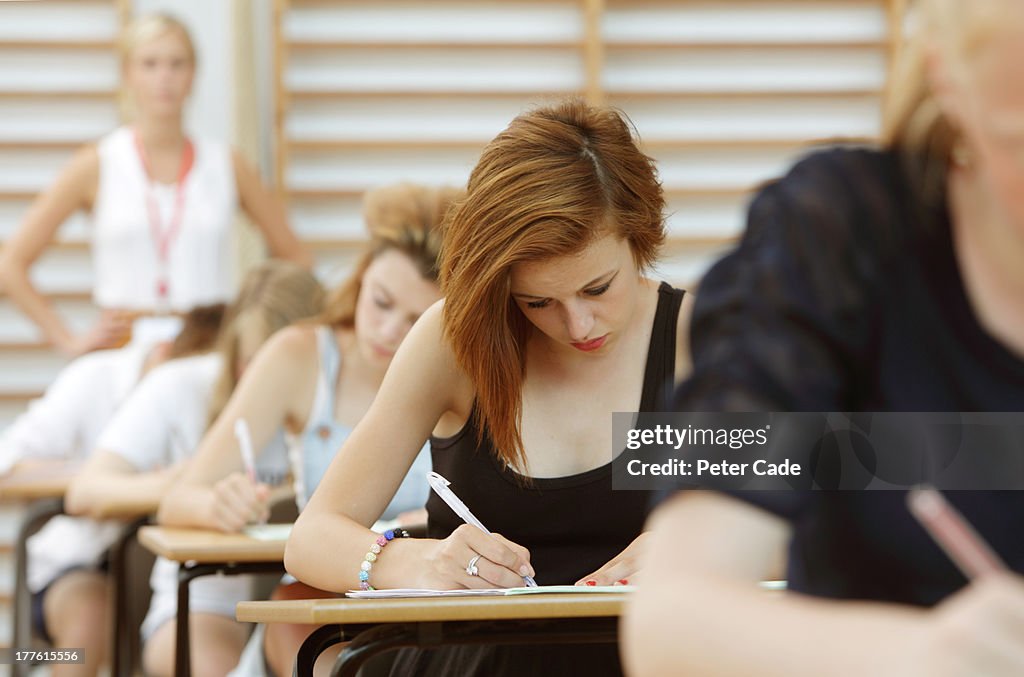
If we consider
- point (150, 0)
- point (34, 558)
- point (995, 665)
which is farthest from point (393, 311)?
point (150, 0)

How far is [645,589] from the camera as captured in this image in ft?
2.39

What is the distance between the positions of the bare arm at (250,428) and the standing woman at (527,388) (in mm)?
697

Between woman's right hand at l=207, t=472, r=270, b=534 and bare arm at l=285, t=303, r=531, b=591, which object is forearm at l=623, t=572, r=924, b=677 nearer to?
bare arm at l=285, t=303, r=531, b=591

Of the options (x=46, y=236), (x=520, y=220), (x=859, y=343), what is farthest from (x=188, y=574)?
(x=46, y=236)

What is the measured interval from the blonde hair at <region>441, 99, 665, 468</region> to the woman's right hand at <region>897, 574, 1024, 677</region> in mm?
1234

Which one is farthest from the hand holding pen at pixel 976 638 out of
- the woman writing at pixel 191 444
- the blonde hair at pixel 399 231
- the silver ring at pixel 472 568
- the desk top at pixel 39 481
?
the desk top at pixel 39 481

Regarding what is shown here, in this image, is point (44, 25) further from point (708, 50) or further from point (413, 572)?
point (413, 572)

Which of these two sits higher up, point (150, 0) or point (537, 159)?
point (150, 0)

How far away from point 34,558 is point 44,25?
2253mm

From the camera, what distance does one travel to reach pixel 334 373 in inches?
117

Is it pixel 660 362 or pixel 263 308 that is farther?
pixel 263 308

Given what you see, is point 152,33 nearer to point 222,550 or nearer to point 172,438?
point 172,438

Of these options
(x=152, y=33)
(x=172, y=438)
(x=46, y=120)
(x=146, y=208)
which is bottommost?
(x=172, y=438)

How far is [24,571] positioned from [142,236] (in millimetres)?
1261
